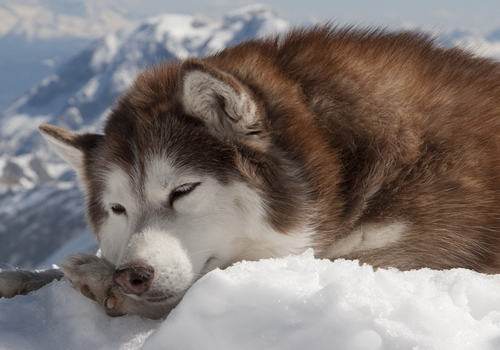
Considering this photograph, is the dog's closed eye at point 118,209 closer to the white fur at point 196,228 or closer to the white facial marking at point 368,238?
the white fur at point 196,228

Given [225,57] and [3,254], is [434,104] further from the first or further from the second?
[3,254]

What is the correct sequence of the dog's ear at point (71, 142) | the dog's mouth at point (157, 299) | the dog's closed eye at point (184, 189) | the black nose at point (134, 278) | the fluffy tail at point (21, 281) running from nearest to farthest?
the black nose at point (134, 278), the dog's mouth at point (157, 299), the dog's closed eye at point (184, 189), the fluffy tail at point (21, 281), the dog's ear at point (71, 142)

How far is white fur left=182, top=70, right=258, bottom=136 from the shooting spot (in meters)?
3.64

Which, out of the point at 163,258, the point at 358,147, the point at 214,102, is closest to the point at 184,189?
the point at 163,258

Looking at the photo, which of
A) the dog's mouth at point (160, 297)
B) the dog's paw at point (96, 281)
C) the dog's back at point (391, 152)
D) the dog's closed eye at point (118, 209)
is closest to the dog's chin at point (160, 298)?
the dog's mouth at point (160, 297)

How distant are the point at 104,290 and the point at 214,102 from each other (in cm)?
124

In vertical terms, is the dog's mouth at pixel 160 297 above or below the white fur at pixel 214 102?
below

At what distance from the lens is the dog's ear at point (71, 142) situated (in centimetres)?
448

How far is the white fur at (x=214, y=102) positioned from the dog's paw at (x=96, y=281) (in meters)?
1.05

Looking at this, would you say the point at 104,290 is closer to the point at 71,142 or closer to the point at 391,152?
the point at 71,142

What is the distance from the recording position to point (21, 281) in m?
4.09

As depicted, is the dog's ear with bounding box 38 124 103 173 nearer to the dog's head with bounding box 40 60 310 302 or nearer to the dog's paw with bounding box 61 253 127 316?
the dog's head with bounding box 40 60 310 302

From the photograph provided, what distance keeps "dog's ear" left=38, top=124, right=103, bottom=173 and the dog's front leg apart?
1.02 meters

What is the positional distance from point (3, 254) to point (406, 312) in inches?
5864
